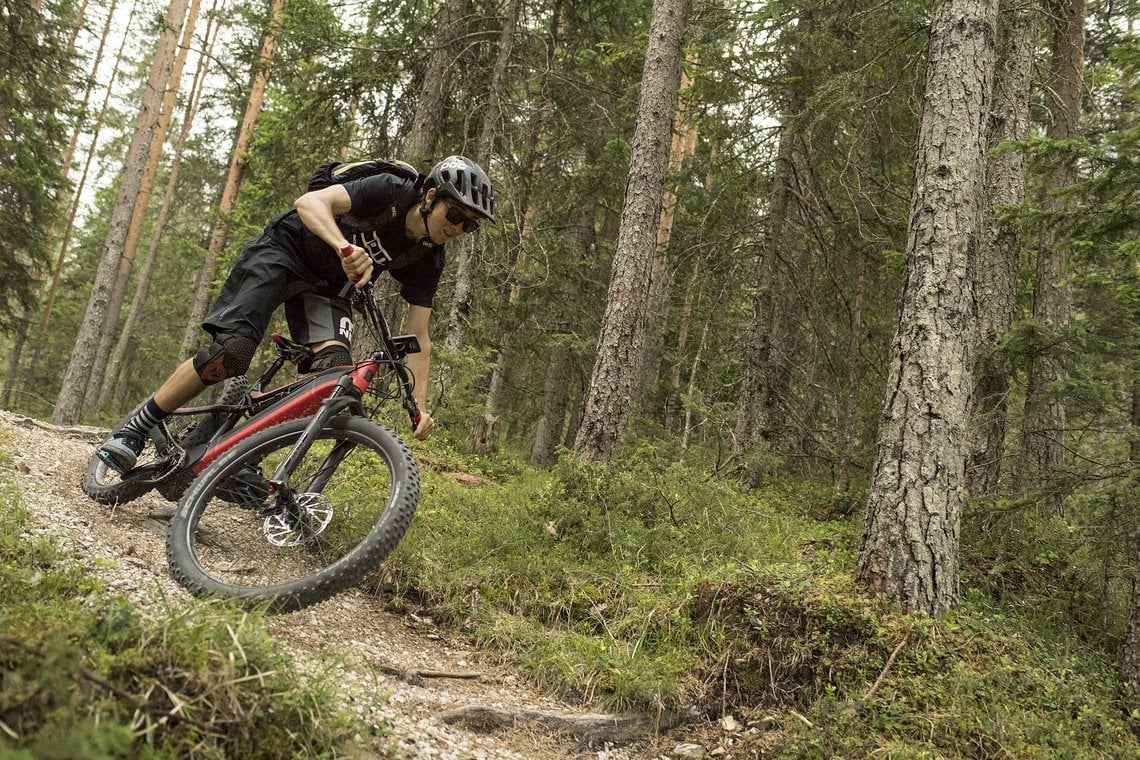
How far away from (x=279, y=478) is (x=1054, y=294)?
9361mm

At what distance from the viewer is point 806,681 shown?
340cm

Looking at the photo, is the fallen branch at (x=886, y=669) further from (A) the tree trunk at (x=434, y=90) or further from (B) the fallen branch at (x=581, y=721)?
(A) the tree trunk at (x=434, y=90)

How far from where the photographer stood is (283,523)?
10.9 feet

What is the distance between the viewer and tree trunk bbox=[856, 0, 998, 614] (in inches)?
150

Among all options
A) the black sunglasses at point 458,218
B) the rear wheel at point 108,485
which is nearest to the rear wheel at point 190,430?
the rear wheel at point 108,485

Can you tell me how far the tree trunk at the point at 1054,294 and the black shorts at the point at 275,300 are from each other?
5.13 m

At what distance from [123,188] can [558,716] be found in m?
16.4

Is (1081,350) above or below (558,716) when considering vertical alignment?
above

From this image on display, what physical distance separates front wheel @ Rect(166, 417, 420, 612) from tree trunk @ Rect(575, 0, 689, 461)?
99.8 inches

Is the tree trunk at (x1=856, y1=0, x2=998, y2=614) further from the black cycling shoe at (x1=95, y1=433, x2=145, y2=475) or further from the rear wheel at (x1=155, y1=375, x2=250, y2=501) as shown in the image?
the black cycling shoe at (x1=95, y1=433, x2=145, y2=475)

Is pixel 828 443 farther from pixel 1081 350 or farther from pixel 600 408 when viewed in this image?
pixel 600 408

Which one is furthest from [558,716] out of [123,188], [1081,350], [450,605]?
[123,188]

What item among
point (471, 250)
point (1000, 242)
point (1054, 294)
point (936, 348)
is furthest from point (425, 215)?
point (1054, 294)

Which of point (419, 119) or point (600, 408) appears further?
point (419, 119)
